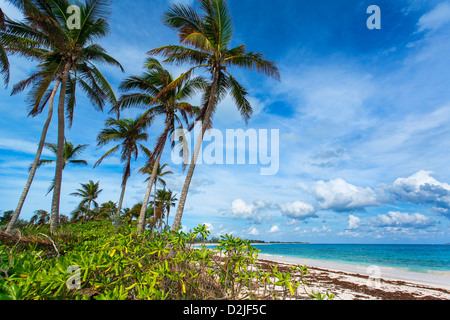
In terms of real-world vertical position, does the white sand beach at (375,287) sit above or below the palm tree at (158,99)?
below

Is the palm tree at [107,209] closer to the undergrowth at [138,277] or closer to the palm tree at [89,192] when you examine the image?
the palm tree at [89,192]

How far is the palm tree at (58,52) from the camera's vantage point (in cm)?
923

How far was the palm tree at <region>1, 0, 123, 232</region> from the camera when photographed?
30.3ft

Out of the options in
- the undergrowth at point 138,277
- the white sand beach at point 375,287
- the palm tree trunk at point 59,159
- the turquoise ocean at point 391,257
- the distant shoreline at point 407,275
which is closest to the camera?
the undergrowth at point 138,277

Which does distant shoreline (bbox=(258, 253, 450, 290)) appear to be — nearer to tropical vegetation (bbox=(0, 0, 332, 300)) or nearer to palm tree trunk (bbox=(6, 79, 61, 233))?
tropical vegetation (bbox=(0, 0, 332, 300))

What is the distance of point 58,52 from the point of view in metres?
11.0

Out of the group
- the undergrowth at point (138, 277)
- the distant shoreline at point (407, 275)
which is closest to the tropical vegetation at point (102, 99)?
the undergrowth at point (138, 277)

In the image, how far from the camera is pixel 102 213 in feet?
127
